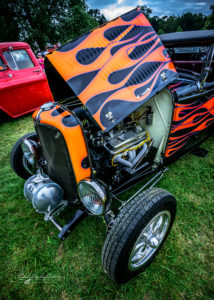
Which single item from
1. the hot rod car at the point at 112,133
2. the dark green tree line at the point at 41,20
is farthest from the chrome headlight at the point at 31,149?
the dark green tree line at the point at 41,20

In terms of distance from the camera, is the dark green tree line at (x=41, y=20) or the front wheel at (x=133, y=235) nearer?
the front wheel at (x=133, y=235)

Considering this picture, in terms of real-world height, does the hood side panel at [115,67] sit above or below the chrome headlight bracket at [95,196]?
above

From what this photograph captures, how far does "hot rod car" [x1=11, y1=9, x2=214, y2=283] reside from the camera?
1316 mm

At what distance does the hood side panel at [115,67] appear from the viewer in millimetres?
1383

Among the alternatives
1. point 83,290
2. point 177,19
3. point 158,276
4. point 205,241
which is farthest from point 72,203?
point 177,19

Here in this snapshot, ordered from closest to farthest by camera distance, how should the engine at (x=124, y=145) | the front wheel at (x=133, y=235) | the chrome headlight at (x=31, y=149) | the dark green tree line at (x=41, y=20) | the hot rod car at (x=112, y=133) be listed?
the front wheel at (x=133, y=235) < the hot rod car at (x=112, y=133) < the engine at (x=124, y=145) < the chrome headlight at (x=31, y=149) < the dark green tree line at (x=41, y=20)

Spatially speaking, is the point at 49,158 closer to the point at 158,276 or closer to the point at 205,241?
the point at 158,276

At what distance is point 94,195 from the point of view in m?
1.34

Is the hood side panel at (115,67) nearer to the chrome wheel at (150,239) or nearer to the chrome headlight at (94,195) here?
the chrome headlight at (94,195)

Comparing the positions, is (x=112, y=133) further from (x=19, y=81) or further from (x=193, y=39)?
(x=19, y=81)

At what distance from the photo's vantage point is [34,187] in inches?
64.4

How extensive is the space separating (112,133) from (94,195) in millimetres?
756

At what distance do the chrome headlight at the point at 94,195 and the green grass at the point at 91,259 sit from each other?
66 centimetres

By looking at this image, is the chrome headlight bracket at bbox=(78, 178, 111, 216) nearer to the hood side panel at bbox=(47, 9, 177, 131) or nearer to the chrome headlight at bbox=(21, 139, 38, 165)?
the hood side panel at bbox=(47, 9, 177, 131)
